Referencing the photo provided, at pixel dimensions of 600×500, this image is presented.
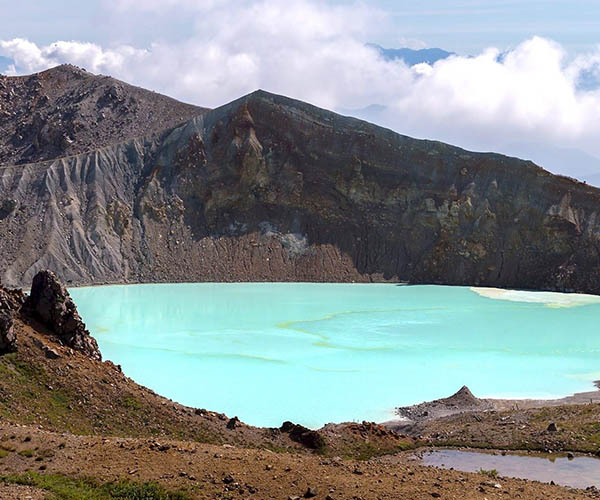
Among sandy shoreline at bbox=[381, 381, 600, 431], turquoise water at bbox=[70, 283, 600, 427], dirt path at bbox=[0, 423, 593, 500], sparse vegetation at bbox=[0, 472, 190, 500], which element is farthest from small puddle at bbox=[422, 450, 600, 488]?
sparse vegetation at bbox=[0, 472, 190, 500]

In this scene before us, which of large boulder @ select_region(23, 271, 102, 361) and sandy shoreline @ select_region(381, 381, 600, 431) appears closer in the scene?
large boulder @ select_region(23, 271, 102, 361)

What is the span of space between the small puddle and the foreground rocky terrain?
0.76 metres

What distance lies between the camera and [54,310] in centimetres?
2262

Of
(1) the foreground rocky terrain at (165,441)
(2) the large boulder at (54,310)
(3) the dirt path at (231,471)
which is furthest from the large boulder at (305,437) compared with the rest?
(2) the large boulder at (54,310)

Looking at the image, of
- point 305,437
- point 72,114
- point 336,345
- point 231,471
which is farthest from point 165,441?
point 72,114

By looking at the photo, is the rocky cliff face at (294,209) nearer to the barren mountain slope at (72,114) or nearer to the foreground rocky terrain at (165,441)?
the barren mountain slope at (72,114)

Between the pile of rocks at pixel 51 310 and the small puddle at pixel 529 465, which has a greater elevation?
the pile of rocks at pixel 51 310

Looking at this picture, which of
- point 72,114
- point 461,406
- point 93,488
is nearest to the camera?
point 93,488

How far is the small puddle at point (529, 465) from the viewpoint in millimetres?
20312

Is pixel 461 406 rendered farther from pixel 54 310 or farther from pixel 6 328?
pixel 6 328

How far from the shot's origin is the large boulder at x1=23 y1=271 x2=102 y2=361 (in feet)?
74.2

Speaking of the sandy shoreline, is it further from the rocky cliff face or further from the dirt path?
the rocky cliff face

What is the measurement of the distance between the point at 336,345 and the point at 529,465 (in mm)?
23487

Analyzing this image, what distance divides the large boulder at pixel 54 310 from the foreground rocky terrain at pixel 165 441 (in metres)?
0.03
